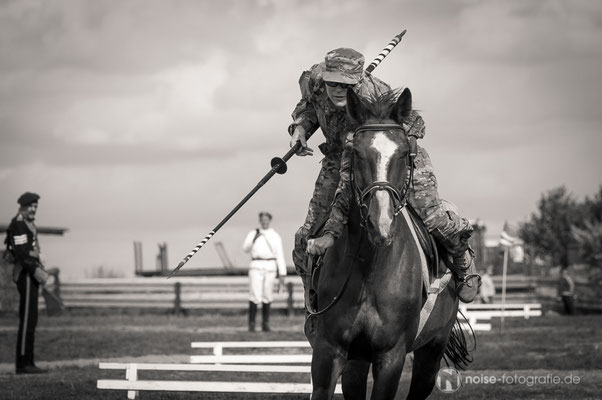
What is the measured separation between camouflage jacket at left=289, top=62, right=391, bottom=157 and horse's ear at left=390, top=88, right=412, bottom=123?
48 centimetres

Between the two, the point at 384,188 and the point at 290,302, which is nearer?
the point at 384,188

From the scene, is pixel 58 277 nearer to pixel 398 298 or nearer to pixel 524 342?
pixel 524 342

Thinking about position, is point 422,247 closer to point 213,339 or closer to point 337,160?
point 337,160

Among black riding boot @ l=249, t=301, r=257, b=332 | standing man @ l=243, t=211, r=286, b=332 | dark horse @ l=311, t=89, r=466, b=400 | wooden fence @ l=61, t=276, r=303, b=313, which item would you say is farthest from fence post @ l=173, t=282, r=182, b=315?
dark horse @ l=311, t=89, r=466, b=400

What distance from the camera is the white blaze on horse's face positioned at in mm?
6660

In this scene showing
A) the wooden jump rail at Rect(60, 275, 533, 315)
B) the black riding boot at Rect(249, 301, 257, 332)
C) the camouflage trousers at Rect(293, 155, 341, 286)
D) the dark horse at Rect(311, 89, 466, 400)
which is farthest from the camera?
the wooden jump rail at Rect(60, 275, 533, 315)

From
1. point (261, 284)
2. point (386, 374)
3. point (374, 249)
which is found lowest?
point (386, 374)

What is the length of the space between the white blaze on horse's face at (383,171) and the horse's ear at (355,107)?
0.28 m

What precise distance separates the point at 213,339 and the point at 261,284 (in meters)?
3.89

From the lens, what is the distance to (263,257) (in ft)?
79.5

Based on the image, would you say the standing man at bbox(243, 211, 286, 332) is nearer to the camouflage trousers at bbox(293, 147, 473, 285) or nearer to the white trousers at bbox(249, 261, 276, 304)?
the white trousers at bbox(249, 261, 276, 304)

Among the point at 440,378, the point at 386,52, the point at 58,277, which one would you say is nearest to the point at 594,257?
the point at 58,277

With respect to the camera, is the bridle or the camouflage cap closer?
the bridle

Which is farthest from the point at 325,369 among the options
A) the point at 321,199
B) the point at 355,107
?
the point at 355,107
